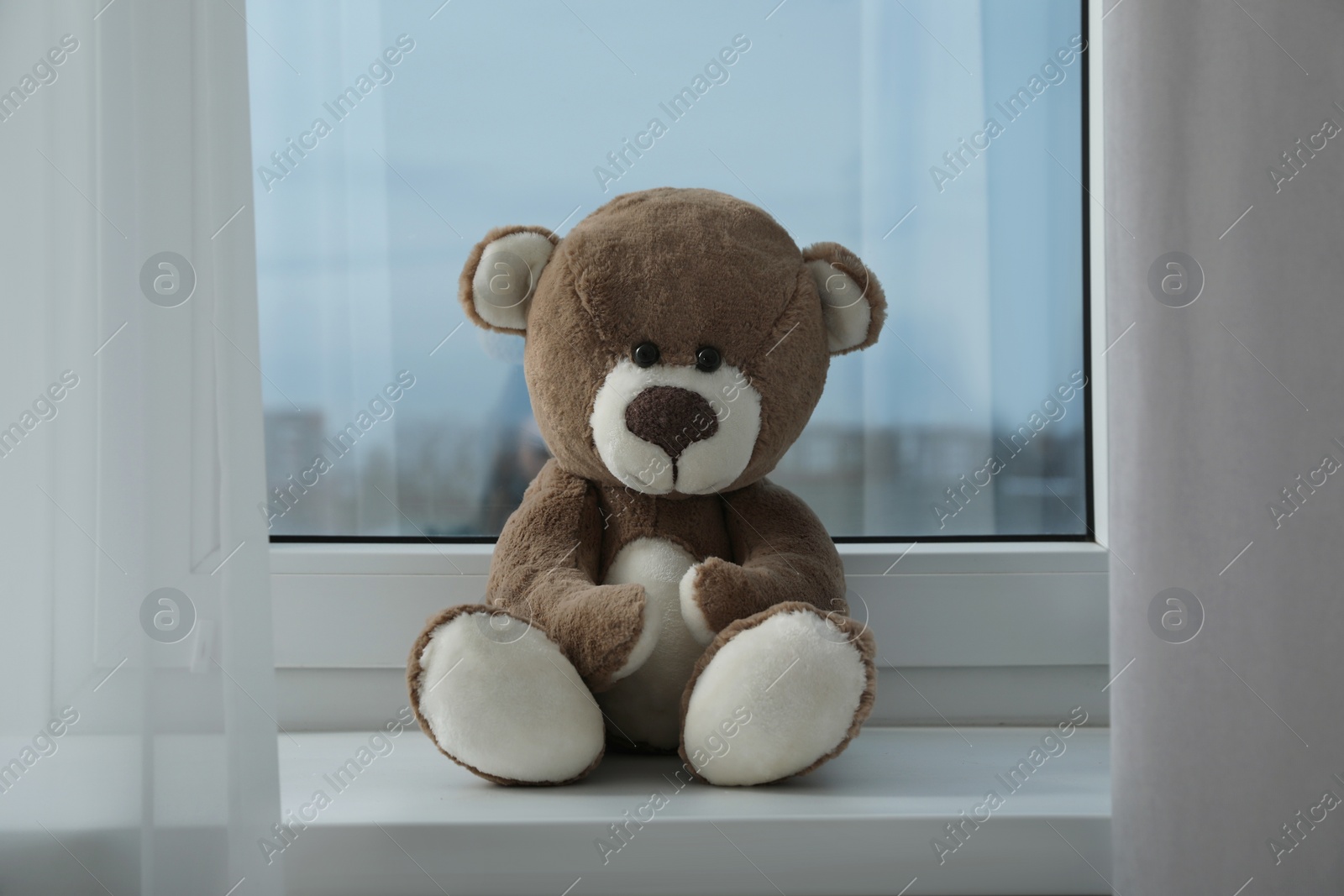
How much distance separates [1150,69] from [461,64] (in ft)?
2.59

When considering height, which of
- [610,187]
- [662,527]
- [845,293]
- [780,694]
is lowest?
[780,694]

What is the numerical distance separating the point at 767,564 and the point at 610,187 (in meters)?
0.51

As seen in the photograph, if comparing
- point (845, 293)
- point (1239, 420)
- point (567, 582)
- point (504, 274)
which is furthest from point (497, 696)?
point (1239, 420)

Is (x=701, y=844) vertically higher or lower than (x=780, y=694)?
lower

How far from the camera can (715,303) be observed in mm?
913

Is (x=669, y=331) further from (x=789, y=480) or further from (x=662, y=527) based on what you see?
(x=789, y=480)

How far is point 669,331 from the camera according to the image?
2.99 feet

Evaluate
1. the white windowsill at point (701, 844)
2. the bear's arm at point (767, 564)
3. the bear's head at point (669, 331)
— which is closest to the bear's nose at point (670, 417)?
the bear's head at point (669, 331)

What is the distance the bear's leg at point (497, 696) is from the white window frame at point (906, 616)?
0.88 feet

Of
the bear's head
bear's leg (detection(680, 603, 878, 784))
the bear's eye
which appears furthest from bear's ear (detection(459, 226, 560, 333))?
bear's leg (detection(680, 603, 878, 784))

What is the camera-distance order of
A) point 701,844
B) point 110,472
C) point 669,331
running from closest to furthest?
point 110,472 → point 701,844 → point 669,331

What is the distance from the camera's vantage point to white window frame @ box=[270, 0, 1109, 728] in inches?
44.1

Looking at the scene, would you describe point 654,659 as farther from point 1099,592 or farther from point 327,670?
point 1099,592

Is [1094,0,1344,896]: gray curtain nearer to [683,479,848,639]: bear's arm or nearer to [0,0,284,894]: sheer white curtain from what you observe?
[683,479,848,639]: bear's arm
